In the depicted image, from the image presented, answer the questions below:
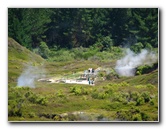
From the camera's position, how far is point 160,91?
9.48 meters

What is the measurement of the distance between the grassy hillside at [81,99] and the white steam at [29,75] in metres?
0.04

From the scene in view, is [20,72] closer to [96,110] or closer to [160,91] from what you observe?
[96,110]

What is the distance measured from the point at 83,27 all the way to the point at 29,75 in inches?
30.1

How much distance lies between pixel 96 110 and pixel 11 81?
94cm

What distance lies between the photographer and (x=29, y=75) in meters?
9.59

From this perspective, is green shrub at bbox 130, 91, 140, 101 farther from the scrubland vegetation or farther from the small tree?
the small tree

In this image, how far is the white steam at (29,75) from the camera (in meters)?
9.56

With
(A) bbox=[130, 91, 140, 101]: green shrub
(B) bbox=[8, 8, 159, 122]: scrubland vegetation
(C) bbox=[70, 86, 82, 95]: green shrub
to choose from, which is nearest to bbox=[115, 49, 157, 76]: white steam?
(B) bbox=[8, 8, 159, 122]: scrubland vegetation

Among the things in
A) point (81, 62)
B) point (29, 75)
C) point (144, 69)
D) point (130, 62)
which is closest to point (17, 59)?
point (29, 75)

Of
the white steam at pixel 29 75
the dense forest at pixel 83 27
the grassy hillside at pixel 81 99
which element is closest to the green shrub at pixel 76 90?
the grassy hillside at pixel 81 99

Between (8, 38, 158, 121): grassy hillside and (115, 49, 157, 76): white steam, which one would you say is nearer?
(8, 38, 158, 121): grassy hillside

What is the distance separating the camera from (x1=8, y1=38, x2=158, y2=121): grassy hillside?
9484 mm

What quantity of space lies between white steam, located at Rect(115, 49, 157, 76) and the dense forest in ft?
0.33

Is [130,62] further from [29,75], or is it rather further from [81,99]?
[29,75]
